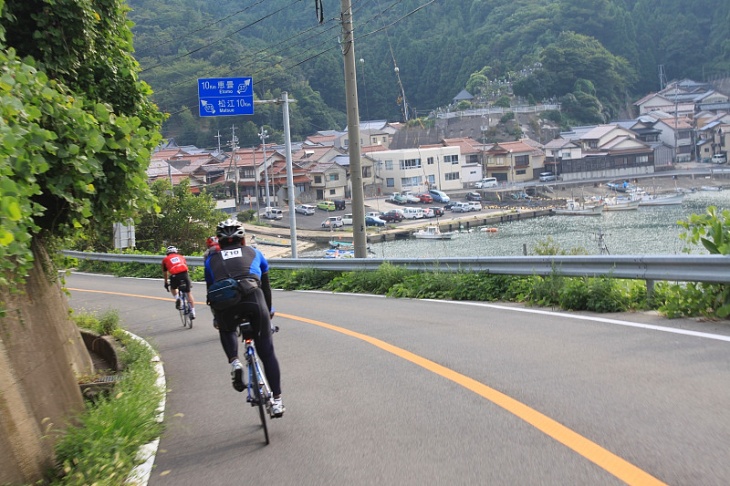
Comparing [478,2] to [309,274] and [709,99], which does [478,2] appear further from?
[309,274]

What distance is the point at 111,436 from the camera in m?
5.07

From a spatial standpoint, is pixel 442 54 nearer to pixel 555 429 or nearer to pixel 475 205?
pixel 475 205

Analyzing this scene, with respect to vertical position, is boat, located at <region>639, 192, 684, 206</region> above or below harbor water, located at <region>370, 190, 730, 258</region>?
above

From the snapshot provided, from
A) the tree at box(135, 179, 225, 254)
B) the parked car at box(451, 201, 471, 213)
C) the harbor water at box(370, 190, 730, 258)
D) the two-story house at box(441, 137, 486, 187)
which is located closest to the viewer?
the harbor water at box(370, 190, 730, 258)

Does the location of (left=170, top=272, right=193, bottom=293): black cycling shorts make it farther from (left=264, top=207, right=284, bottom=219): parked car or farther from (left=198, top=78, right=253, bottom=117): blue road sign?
(left=264, top=207, right=284, bottom=219): parked car

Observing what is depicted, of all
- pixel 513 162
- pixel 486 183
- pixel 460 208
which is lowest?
pixel 460 208

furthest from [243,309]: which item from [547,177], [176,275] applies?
[547,177]

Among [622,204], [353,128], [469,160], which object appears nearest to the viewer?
[353,128]

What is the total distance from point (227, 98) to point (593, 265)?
1433 centimetres

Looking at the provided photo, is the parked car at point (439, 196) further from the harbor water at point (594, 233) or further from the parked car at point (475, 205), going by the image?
the harbor water at point (594, 233)

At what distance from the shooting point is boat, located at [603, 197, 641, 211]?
88.4 feet

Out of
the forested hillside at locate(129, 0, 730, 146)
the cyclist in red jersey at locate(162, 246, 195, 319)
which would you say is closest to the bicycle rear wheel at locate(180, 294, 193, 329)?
the cyclist in red jersey at locate(162, 246, 195, 319)

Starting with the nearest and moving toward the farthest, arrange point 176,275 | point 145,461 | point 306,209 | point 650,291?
→ point 145,461 → point 650,291 → point 176,275 → point 306,209

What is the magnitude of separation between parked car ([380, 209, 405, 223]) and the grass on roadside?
27630mm
